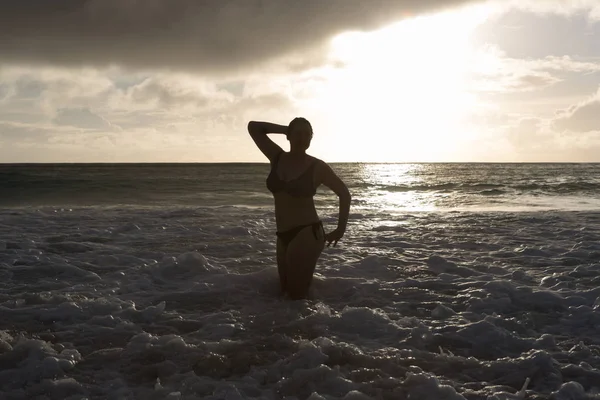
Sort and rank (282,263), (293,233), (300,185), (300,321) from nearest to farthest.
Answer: (300,321)
(300,185)
(293,233)
(282,263)

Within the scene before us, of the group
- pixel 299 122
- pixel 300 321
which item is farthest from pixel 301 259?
pixel 299 122

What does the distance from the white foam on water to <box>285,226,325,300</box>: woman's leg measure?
22 centimetres

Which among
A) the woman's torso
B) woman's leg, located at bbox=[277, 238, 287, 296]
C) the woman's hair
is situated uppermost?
the woman's hair

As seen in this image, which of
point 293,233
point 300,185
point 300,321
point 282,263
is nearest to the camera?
point 300,321

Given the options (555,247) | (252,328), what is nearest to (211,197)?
(555,247)

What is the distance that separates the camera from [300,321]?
16.9 ft

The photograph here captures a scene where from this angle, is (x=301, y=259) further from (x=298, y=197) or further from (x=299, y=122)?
(x=299, y=122)

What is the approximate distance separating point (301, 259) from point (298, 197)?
0.75 metres

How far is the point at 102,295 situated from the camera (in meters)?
6.02

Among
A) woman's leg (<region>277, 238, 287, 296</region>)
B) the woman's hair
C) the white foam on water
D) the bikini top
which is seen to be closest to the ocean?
the white foam on water

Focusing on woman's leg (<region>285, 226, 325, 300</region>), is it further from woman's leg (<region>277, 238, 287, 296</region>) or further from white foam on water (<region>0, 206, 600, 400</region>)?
white foam on water (<region>0, 206, 600, 400</region>)

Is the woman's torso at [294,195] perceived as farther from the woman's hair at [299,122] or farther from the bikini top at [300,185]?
the woman's hair at [299,122]

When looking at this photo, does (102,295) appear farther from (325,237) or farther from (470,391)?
(470,391)

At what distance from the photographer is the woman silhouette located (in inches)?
222
